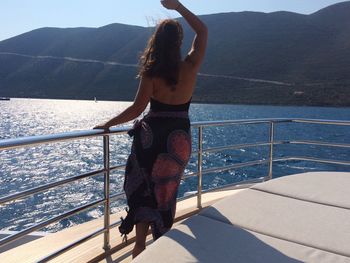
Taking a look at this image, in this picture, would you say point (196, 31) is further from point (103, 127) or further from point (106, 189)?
point (106, 189)

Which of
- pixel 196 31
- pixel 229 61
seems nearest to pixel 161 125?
pixel 196 31

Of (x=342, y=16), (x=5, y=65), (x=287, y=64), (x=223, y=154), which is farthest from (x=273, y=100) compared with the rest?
(x=5, y=65)

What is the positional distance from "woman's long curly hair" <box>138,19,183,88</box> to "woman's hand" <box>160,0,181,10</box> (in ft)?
0.61

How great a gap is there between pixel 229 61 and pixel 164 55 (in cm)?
8759

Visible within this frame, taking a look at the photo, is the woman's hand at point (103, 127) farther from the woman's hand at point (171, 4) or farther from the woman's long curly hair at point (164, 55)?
the woman's hand at point (171, 4)

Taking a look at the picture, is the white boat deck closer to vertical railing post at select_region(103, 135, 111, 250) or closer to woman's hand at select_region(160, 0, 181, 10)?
vertical railing post at select_region(103, 135, 111, 250)

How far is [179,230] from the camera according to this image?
1.67 metres

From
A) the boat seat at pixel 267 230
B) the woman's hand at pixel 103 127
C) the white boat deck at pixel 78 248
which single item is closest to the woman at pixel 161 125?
the woman's hand at pixel 103 127

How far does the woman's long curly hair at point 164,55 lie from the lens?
1.84m

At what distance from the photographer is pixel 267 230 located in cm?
173

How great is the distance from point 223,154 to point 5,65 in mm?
96558

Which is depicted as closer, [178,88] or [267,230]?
[267,230]

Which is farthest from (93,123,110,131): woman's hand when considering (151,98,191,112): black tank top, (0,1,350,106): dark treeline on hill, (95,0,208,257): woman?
(0,1,350,106): dark treeline on hill

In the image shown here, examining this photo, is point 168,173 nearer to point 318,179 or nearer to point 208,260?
point 208,260
